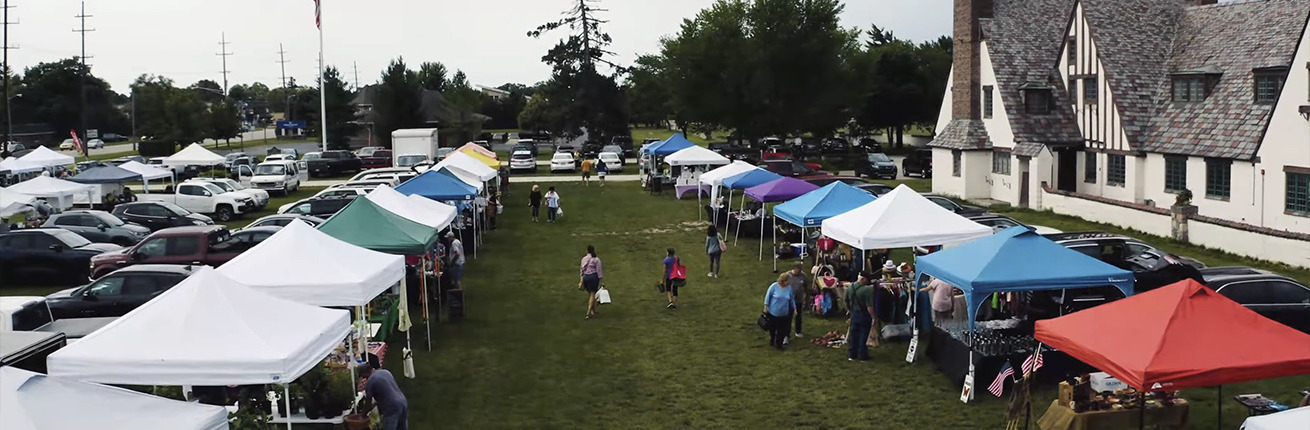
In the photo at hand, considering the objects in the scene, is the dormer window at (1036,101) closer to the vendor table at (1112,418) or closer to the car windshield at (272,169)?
the vendor table at (1112,418)

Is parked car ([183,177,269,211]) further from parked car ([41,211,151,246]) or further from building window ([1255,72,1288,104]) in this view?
building window ([1255,72,1288,104])

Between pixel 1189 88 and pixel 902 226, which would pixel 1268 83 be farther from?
pixel 902 226

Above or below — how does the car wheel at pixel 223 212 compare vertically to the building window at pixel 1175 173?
below

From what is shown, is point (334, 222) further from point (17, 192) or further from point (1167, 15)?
point (1167, 15)

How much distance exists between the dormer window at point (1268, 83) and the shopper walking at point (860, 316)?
2041 cm

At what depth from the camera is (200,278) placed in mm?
11984

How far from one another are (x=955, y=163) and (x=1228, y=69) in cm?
1189

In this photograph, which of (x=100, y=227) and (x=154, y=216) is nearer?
(x=100, y=227)

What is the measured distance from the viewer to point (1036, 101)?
132ft

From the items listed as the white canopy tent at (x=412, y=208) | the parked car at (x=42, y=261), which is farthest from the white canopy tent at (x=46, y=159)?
the white canopy tent at (x=412, y=208)

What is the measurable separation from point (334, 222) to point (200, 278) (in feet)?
22.6

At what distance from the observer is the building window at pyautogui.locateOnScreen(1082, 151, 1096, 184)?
3847 centimetres

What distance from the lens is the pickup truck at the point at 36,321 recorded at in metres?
15.8

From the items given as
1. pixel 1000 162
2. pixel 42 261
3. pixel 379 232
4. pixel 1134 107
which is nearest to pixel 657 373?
pixel 379 232
